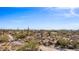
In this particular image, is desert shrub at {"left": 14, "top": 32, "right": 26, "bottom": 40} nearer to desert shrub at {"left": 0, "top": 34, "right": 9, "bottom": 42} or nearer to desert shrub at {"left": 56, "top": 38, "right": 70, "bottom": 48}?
desert shrub at {"left": 0, "top": 34, "right": 9, "bottom": 42}

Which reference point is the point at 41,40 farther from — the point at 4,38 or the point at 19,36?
the point at 4,38

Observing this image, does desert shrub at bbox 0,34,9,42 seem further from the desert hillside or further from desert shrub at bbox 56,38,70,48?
desert shrub at bbox 56,38,70,48

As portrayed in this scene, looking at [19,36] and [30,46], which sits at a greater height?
[19,36]

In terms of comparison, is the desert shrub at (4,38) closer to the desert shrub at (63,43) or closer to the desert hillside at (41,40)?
the desert hillside at (41,40)

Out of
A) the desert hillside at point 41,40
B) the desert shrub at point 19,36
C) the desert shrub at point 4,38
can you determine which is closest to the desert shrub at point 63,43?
the desert hillside at point 41,40

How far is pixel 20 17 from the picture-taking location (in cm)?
267

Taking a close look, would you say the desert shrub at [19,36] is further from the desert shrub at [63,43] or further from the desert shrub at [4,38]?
the desert shrub at [63,43]

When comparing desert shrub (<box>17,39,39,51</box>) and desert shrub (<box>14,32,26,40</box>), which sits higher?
desert shrub (<box>14,32,26,40</box>)

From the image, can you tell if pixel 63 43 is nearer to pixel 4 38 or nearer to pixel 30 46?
pixel 30 46

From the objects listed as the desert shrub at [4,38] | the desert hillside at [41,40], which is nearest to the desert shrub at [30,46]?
the desert hillside at [41,40]

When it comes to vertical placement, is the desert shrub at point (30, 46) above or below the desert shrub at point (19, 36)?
below

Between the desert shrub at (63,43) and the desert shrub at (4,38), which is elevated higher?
the desert shrub at (4,38)

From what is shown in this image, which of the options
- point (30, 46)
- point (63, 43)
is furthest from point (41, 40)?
point (63, 43)

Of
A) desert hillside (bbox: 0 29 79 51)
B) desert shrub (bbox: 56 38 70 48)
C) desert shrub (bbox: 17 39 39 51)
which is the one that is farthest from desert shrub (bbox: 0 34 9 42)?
desert shrub (bbox: 56 38 70 48)
